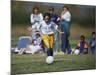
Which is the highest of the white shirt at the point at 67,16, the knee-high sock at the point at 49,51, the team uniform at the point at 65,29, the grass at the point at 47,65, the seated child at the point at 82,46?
the white shirt at the point at 67,16

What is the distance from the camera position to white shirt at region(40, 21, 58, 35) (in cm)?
227

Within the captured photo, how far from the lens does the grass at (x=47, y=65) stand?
7.10 feet

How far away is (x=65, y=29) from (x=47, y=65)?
1.57 ft

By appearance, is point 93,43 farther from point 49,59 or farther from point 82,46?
point 49,59

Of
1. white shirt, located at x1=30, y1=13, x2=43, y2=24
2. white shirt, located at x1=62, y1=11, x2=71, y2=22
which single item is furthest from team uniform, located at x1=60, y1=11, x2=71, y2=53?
white shirt, located at x1=30, y1=13, x2=43, y2=24

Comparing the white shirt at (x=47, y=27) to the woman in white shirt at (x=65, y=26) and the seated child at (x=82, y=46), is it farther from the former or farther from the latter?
the seated child at (x=82, y=46)

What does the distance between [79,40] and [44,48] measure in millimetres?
460

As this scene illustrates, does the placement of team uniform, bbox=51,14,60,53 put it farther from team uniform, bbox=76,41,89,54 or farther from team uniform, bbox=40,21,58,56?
Result: team uniform, bbox=76,41,89,54

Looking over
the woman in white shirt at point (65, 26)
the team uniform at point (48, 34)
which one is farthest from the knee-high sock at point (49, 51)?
the woman in white shirt at point (65, 26)

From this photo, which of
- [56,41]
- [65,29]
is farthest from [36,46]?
[65,29]

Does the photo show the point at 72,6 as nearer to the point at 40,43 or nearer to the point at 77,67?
the point at 40,43
